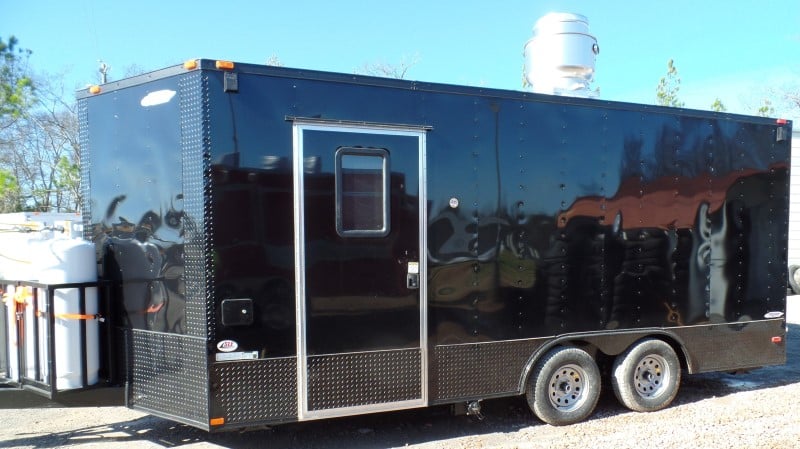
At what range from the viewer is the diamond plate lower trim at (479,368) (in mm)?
4977

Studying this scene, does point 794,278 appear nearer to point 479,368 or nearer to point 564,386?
point 564,386

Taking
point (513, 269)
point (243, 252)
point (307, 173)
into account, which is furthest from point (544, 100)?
point (243, 252)

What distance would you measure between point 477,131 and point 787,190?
3792mm

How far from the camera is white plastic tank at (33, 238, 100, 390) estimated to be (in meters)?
4.48

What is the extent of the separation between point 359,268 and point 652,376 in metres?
3.23

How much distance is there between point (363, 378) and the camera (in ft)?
15.4

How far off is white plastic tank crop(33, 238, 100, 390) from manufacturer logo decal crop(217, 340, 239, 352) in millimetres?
1111

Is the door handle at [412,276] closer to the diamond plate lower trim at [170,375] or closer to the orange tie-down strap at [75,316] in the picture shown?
the diamond plate lower trim at [170,375]

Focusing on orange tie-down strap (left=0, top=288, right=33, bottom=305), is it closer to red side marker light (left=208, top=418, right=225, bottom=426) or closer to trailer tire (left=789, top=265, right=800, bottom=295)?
red side marker light (left=208, top=418, right=225, bottom=426)

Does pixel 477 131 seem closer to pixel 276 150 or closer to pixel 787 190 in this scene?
pixel 276 150

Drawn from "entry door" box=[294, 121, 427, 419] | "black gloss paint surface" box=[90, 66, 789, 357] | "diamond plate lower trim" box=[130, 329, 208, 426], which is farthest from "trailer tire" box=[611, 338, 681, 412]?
"diamond plate lower trim" box=[130, 329, 208, 426]

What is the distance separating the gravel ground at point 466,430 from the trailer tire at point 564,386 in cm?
12

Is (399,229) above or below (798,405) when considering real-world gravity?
above

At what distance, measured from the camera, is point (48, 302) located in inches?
173
